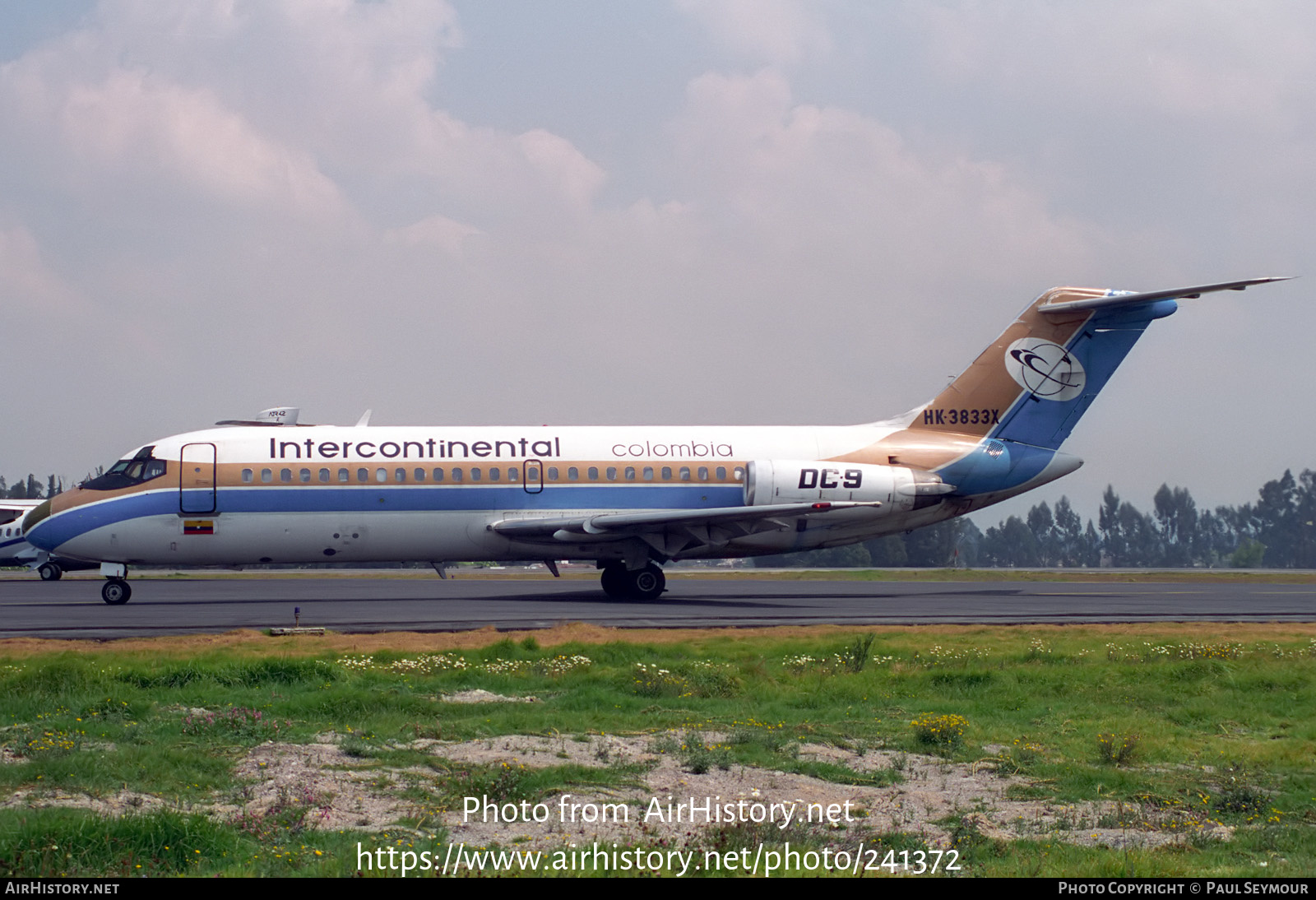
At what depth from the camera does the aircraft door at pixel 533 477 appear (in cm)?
2922

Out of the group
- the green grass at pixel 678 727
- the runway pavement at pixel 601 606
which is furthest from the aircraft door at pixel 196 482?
the green grass at pixel 678 727

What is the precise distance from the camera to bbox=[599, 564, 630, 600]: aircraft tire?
1192 inches

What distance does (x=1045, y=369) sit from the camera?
104 feet

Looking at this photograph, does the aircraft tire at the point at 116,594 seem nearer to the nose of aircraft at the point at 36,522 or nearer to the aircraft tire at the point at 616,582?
the nose of aircraft at the point at 36,522

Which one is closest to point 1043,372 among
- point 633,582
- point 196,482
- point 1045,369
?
point 1045,369

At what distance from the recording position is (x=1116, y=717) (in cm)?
1254

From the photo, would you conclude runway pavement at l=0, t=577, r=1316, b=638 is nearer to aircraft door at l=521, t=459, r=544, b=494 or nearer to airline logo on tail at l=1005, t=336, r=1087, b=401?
aircraft door at l=521, t=459, r=544, b=494

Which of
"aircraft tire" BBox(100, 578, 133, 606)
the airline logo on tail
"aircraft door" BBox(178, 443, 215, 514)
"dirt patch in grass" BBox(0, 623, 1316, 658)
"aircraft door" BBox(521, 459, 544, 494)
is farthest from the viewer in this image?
the airline logo on tail

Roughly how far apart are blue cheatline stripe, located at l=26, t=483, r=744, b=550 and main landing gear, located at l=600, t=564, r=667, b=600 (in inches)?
65.9

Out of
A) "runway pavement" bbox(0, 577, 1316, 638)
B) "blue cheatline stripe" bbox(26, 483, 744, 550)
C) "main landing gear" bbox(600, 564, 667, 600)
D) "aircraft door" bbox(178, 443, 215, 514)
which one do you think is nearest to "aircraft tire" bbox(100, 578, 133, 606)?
"runway pavement" bbox(0, 577, 1316, 638)

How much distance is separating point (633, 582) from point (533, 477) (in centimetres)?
369

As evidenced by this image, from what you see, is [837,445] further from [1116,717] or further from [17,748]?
[17,748]

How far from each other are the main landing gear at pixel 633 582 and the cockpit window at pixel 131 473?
11.1m
